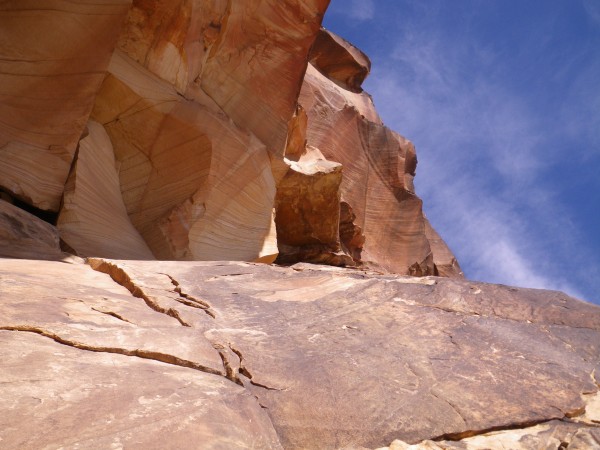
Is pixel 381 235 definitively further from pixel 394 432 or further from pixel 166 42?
pixel 394 432

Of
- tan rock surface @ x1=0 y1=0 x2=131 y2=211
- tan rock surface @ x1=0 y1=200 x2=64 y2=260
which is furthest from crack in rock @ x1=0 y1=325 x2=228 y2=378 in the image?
tan rock surface @ x1=0 y1=0 x2=131 y2=211

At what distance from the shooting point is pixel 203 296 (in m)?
4.60

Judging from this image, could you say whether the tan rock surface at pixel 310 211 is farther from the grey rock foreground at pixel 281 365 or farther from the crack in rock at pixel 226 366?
the crack in rock at pixel 226 366

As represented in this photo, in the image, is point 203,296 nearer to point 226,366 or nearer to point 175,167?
point 226,366

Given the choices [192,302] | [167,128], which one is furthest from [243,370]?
[167,128]

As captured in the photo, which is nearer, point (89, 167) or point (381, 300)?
point (381, 300)

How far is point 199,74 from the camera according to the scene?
11672 millimetres

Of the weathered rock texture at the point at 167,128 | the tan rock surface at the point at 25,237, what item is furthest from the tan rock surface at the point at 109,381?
the weathered rock texture at the point at 167,128

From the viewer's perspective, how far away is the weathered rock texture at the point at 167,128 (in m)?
8.20

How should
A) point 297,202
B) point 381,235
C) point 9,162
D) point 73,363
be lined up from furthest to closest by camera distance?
point 381,235
point 297,202
point 9,162
point 73,363

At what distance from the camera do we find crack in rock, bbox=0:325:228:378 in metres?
2.95

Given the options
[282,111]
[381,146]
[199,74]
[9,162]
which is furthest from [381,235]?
[9,162]

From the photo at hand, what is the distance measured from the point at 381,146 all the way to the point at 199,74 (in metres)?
11.1

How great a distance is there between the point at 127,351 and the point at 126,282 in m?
1.83
